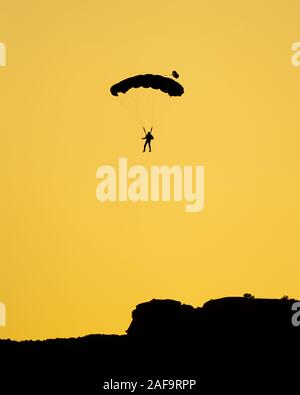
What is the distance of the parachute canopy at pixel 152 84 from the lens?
299 feet

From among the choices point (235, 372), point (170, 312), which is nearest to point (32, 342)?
point (170, 312)

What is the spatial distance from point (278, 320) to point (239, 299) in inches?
140

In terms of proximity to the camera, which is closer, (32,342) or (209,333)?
(209,333)

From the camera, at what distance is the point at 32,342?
4289 inches

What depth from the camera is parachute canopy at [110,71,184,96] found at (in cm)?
9125

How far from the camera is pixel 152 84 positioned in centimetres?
9144
